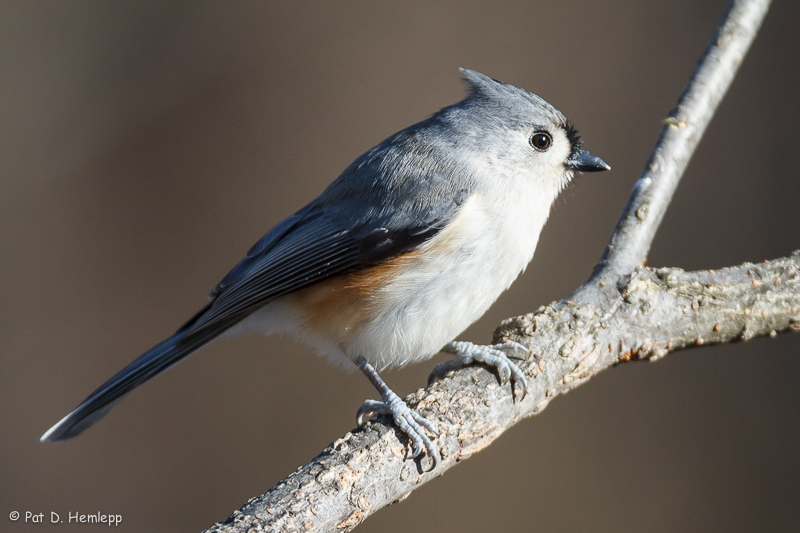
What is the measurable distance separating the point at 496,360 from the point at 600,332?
32cm

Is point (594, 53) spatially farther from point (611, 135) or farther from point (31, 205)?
point (31, 205)

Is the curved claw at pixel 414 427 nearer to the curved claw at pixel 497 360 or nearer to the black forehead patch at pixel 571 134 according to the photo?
the curved claw at pixel 497 360

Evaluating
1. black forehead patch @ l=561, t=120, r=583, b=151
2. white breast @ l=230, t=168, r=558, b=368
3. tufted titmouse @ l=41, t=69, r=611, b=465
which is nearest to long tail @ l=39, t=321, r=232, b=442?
tufted titmouse @ l=41, t=69, r=611, b=465

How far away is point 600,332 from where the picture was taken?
5.76 ft

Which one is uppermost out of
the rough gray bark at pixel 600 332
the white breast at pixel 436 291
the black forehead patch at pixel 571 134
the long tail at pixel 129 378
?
the black forehead patch at pixel 571 134

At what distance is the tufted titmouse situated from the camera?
1.77 m

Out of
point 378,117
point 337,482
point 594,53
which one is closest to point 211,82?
point 378,117

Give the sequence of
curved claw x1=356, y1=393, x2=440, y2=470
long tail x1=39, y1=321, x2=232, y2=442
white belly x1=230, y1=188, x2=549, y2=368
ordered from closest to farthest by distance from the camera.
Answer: curved claw x1=356, y1=393, x2=440, y2=470, white belly x1=230, y1=188, x2=549, y2=368, long tail x1=39, y1=321, x2=232, y2=442

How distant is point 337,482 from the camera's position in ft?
4.33

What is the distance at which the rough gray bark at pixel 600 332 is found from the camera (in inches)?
51.8

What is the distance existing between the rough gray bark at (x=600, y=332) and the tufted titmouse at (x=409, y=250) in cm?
11

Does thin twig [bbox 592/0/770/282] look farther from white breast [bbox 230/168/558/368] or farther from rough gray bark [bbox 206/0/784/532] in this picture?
white breast [bbox 230/168/558/368]

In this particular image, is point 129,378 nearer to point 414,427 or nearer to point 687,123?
point 414,427

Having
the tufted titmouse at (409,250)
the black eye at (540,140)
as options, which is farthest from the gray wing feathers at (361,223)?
the black eye at (540,140)
